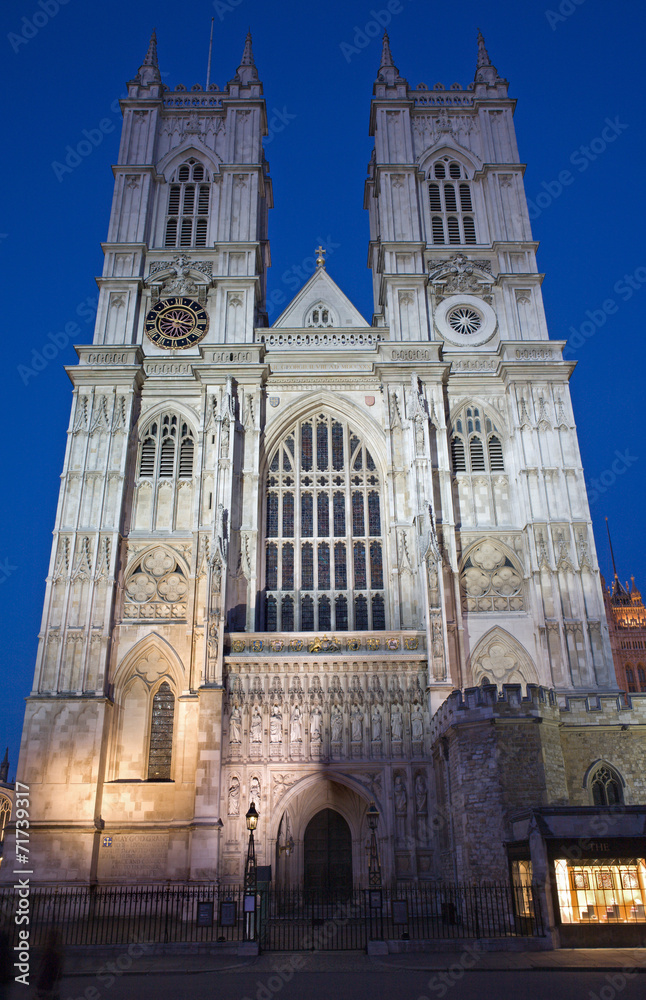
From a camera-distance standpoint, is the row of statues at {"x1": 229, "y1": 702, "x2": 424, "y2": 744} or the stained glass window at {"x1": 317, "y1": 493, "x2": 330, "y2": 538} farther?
the stained glass window at {"x1": 317, "y1": 493, "x2": 330, "y2": 538}

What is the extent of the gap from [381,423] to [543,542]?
23.9 feet

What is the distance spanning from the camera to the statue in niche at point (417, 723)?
2344 cm

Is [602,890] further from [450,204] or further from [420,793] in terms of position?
[450,204]

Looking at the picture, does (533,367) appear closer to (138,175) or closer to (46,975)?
(138,175)

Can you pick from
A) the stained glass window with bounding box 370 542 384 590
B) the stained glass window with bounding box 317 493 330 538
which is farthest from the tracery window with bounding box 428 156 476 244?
the stained glass window with bounding box 370 542 384 590

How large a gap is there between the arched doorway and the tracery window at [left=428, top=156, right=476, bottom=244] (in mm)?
23220

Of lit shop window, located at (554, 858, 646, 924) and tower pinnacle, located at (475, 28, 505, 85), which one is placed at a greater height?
tower pinnacle, located at (475, 28, 505, 85)

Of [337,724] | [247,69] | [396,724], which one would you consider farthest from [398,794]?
[247,69]

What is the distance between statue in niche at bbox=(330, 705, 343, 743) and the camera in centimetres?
2359

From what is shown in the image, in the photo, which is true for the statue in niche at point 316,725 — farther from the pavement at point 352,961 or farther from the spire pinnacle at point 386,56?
the spire pinnacle at point 386,56

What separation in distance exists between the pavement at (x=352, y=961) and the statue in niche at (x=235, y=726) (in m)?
9.00

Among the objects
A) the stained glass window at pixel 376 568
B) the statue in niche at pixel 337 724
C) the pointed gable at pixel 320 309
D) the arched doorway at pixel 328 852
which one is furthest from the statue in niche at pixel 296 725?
the pointed gable at pixel 320 309

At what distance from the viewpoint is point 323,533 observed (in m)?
28.7

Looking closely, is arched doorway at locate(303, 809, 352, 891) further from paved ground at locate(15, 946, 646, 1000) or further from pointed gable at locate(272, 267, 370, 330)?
pointed gable at locate(272, 267, 370, 330)
